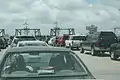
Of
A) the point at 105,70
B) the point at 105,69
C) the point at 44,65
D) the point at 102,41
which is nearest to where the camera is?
the point at 44,65

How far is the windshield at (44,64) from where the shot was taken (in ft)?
Answer: 22.2

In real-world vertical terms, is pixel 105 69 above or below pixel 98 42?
below

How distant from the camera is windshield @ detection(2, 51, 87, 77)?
6777 mm

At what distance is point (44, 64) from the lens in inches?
298

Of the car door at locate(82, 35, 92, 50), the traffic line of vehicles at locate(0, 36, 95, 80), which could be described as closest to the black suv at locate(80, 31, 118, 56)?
the car door at locate(82, 35, 92, 50)

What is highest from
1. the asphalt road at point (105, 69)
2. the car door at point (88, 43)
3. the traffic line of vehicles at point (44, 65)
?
the traffic line of vehicles at point (44, 65)

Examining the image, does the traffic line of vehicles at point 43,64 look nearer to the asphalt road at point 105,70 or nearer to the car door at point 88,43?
the asphalt road at point 105,70

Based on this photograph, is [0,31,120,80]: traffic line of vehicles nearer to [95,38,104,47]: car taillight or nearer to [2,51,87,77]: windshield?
[2,51,87,77]: windshield

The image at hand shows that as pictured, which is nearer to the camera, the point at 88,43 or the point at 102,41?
the point at 102,41

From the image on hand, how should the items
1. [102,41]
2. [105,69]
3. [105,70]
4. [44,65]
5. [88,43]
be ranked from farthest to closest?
[88,43] < [102,41] < [105,69] < [105,70] < [44,65]

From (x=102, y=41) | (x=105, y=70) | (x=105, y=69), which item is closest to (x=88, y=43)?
(x=102, y=41)

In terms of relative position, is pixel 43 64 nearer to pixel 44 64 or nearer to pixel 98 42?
pixel 44 64

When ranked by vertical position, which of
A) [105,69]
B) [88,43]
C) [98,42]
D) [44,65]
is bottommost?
[105,69]

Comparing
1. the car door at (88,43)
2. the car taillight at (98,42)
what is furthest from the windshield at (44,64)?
the car door at (88,43)
